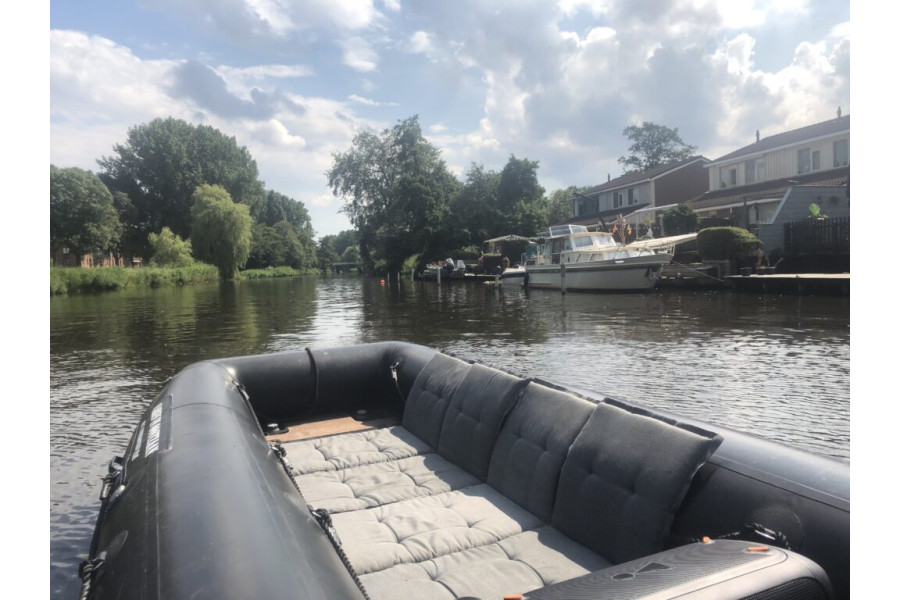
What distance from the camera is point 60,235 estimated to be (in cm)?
4775

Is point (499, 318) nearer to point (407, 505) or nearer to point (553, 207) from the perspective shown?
point (407, 505)

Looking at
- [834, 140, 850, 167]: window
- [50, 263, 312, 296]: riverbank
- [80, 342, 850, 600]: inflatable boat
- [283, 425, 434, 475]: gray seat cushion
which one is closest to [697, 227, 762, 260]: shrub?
[834, 140, 850, 167]: window

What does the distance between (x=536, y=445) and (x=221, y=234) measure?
54.4m

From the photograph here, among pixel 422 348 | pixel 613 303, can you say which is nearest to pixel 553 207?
pixel 613 303

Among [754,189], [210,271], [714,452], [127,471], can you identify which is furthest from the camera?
[210,271]

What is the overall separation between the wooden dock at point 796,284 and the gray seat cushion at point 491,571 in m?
17.8

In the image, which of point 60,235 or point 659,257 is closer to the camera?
point 659,257

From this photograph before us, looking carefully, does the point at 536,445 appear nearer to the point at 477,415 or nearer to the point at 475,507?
the point at 475,507

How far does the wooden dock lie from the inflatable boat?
17.2 meters

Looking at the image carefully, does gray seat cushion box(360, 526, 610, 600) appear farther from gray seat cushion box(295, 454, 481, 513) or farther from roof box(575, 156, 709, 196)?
roof box(575, 156, 709, 196)

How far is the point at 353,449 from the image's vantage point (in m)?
4.35

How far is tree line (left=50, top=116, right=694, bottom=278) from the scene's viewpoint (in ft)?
160

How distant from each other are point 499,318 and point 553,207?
36.8 metres
